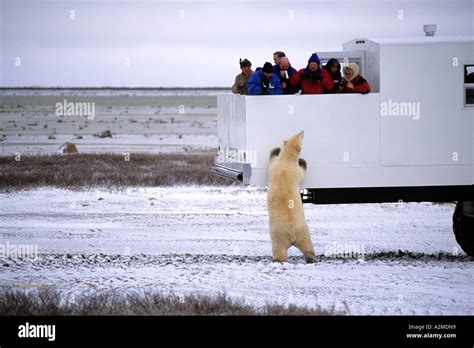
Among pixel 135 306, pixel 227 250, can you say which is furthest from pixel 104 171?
pixel 135 306

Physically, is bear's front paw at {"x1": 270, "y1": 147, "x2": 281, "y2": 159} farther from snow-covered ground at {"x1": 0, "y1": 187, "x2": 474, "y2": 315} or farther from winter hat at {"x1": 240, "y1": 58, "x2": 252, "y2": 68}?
winter hat at {"x1": 240, "y1": 58, "x2": 252, "y2": 68}

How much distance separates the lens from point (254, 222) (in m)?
16.2

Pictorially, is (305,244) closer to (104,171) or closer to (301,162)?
(301,162)

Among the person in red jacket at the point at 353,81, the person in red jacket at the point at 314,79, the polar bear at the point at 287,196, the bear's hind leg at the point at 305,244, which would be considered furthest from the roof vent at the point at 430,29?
the bear's hind leg at the point at 305,244

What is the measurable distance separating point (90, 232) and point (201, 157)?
1482cm

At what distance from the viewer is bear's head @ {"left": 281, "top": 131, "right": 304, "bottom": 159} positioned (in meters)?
10.7

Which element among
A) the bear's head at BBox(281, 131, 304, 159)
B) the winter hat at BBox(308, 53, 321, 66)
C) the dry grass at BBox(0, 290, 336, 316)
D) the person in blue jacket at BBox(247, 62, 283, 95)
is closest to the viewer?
the dry grass at BBox(0, 290, 336, 316)

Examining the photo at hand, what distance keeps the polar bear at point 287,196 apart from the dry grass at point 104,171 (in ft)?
32.5

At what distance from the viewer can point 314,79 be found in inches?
448

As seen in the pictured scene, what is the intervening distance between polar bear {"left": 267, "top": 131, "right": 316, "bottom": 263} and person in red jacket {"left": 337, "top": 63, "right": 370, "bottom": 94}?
95 cm

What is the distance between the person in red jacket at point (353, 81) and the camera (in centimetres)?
1116

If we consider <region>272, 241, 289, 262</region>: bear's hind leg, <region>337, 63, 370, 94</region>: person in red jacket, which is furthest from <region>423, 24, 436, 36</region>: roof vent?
<region>272, 241, 289, 262</region>: bear's hind leg

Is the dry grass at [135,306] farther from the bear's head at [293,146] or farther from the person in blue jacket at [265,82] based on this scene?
the person in blue jacket at [265,82]
